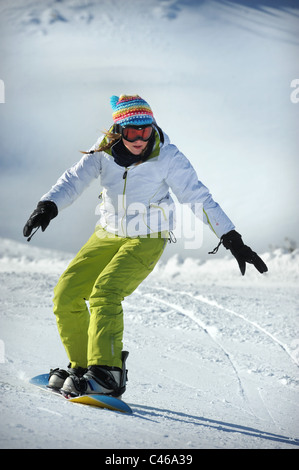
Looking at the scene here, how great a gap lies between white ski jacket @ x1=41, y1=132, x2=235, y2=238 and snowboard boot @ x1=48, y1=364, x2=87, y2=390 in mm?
936

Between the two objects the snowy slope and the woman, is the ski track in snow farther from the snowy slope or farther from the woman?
the woman

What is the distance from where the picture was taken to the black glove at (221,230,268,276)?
3.34 m

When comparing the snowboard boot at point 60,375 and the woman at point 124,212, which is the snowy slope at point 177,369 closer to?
the snowboard boot at point 60,375

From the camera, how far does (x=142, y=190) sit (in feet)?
11.3

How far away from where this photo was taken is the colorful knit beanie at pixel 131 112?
135 inches

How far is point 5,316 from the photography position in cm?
569

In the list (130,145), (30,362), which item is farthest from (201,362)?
→ (130,145)

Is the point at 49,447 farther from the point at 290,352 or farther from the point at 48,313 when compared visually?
the point at 48,313

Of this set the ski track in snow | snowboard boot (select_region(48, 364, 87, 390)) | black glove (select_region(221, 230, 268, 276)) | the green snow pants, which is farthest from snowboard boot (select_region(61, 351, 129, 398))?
the ski track in snow

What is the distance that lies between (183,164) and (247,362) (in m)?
2.15

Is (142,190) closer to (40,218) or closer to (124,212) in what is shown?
(124,212)

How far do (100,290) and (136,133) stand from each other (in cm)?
104

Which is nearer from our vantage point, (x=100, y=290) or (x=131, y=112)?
(x=100, y=290)

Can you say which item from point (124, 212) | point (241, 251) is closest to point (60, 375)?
point (124, 212)
